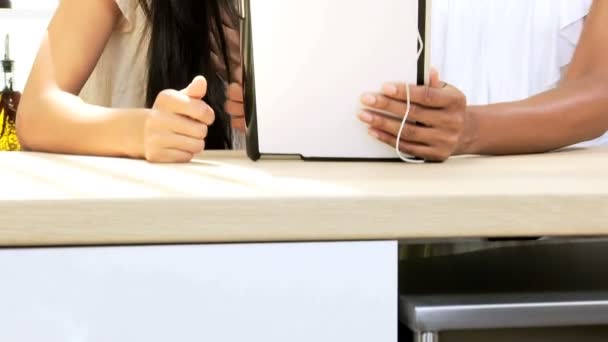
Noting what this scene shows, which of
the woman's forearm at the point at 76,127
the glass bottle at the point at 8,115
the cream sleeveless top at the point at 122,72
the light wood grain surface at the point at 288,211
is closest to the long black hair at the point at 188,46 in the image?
the cream sleeveless top at the point at 122,72

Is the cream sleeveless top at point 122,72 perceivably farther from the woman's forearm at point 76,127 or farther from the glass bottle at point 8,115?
the woman's forearm at point 76,127

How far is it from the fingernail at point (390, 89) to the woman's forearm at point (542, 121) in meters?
0.16

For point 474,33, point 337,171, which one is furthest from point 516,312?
point 474,33

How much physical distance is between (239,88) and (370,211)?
22.8 inches

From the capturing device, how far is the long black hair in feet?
4.28

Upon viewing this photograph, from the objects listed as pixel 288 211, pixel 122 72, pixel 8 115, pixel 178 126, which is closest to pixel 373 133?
pixel 178 126

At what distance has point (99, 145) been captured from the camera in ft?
2.98

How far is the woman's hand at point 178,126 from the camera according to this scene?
0.81m

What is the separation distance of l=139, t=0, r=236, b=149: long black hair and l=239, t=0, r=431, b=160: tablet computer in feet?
1.60

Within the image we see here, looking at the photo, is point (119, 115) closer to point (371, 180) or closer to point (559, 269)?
point (371, 180)

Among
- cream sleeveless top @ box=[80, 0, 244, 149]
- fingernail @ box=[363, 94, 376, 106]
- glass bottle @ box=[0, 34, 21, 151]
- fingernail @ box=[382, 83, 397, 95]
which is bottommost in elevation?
glass bottle @ box=[0, 34, 21, 151]

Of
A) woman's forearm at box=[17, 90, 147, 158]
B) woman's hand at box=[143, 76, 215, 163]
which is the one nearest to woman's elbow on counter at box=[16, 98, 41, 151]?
woman's forearm at box=[17, 90, 147, 158]

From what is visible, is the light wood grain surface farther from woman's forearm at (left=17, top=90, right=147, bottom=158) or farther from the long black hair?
the long black hair

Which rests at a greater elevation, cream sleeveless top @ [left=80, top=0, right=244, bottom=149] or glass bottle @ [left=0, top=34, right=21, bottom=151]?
cream sleeveless top @ [left=80, top=0, right=244, bottom=149]
